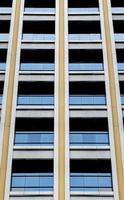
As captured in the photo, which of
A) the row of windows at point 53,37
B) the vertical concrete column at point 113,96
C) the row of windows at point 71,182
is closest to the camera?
the row of windows at point 71,182

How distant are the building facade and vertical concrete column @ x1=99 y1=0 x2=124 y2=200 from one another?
63 millimetres

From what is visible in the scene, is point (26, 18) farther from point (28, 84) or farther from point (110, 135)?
point (110, 135)

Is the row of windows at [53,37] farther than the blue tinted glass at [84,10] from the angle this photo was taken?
No

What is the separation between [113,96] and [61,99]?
A: 364 centimetres

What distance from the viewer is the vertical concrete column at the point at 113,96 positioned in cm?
2838

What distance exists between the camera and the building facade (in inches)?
1121

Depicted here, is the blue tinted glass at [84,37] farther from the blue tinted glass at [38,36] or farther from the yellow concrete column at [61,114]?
the blue tinted glass at [38,36]

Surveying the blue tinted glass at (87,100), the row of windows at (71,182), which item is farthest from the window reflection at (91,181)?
the blue tinted glass at (87,100)

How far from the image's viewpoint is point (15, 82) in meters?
33.6

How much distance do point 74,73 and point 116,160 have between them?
817 cm

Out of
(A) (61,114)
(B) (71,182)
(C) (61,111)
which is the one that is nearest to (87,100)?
(C) (61,111)

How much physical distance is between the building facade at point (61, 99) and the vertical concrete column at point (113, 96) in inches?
2.5

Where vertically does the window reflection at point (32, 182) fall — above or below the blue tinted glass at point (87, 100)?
below

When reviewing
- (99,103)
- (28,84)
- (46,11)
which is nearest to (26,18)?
(46,11)
